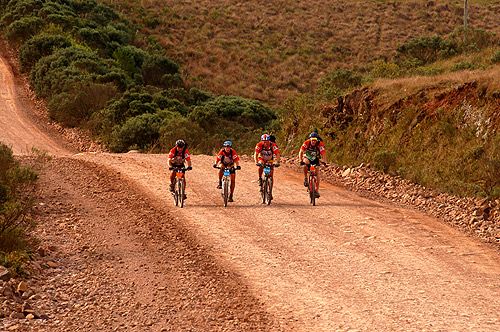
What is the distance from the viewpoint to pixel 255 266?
12461 millimetres

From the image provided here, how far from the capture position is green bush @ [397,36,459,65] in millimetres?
37562

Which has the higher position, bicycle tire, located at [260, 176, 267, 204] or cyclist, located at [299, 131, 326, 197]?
cyclist, located at [299, 131, 326, 197]

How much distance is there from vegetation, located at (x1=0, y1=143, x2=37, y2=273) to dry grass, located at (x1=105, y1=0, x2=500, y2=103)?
35.7 metres

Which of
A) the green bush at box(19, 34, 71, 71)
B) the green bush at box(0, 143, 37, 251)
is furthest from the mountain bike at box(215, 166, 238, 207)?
the green bush at box(19, 34, 71, 71)

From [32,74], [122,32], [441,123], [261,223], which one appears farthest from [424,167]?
[122,32]

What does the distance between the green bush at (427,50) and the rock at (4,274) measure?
29557 millimetres

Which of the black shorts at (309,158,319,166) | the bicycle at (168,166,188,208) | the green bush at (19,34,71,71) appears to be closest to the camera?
the bicycle at (168,166,188,208)

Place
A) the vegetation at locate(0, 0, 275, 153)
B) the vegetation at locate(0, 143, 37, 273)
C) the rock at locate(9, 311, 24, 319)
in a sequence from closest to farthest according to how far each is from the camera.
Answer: the rock at locate(9, 311, 24, 319)
the vegetation at locate(0, 143, 37, 273)
the vegetation at locate(0, 0, 275, 153)

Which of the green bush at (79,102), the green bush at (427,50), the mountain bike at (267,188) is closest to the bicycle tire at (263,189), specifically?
the mountain bike at (267,188)

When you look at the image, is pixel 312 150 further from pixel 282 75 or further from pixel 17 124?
pixel 282 75

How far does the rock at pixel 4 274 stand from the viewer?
11045 millimetres

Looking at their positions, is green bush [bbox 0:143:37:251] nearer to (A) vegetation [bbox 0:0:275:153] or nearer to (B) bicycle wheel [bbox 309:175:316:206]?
(B) bicycle wheel [bbox 309:175:316:206]

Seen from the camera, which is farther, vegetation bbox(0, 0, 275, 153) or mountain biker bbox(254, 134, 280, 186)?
vegetation bbox(0, 0, 275, 153)

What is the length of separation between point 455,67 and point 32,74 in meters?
27.7
